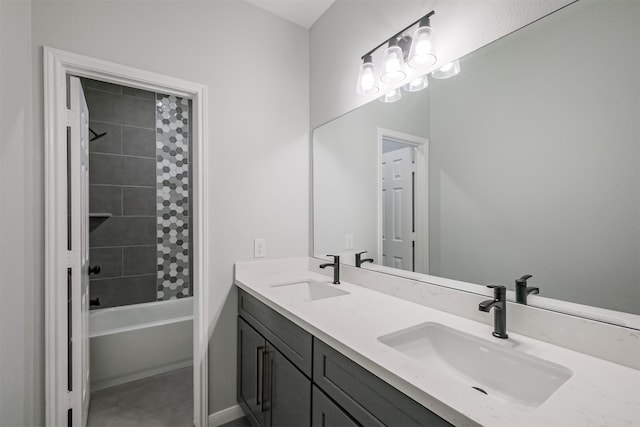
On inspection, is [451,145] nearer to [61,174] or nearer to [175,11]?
[175,11]

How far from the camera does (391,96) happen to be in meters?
1.46

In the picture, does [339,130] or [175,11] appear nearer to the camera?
[175,11]

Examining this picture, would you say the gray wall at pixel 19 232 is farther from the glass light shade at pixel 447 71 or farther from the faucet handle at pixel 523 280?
the faucet handle at pixel 523 280

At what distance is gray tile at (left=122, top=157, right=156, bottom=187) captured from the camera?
104 inches

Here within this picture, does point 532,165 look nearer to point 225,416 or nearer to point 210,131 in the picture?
point 210,131

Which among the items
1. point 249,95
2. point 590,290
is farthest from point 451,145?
point 249,95

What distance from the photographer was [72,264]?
56.7 inches

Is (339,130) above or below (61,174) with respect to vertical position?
above

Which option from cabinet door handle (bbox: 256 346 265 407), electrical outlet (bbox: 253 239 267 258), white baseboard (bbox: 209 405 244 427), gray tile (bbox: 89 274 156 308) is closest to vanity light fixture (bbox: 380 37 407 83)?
electrical outlet (bbox: 253 239 267 258)

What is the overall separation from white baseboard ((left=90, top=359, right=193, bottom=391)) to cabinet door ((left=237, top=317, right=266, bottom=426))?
2.87 ft

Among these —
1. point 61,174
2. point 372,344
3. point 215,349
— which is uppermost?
point 61,174

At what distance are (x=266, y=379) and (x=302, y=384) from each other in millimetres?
391

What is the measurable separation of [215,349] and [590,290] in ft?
5.94

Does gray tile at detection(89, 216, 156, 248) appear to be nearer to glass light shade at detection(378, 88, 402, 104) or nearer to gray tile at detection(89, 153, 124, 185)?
gray tile at detection(89, 153, 124, 185)
